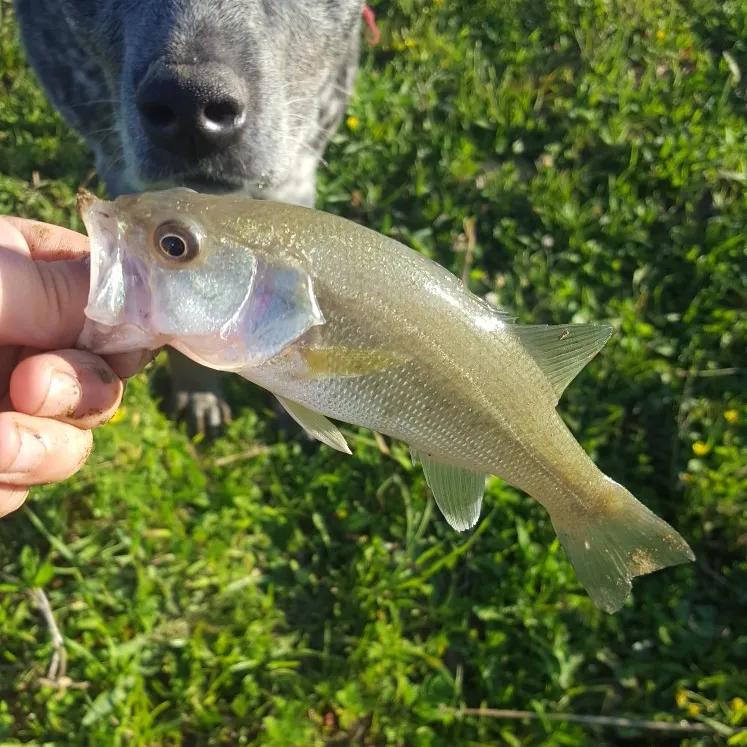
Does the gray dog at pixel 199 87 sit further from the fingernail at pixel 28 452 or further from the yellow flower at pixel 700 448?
the yellow flower at pixel 700 448

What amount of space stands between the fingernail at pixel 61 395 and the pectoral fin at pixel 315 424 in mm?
522

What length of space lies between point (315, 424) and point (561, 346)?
Answer: 73 cm

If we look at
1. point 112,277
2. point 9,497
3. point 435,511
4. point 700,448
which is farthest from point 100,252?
point 700,448

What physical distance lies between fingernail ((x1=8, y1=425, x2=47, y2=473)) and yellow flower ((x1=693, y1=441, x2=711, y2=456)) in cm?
323

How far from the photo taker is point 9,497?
6.39ft

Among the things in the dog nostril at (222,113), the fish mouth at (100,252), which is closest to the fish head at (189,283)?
the fish mouth at (100,252)

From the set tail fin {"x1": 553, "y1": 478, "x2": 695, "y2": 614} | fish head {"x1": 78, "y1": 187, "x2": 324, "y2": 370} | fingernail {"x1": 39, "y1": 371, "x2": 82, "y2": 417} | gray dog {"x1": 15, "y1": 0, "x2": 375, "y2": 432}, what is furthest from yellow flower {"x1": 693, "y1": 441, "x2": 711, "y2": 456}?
fingernail {"x1": 39, "y1": 371, "x2": 82, "y2": 417}

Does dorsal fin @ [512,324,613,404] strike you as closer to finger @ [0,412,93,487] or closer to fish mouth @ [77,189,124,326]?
fish mouth @ [77,189,124,326]

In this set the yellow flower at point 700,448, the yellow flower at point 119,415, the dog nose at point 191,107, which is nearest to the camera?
the dog nose at point 191,107

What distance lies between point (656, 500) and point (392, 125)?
111 inches

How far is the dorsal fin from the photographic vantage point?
1913mm

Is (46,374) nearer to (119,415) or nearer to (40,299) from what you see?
(40,299)

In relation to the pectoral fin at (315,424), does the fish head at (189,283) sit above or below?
above

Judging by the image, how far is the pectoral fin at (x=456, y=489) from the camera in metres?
2.02
